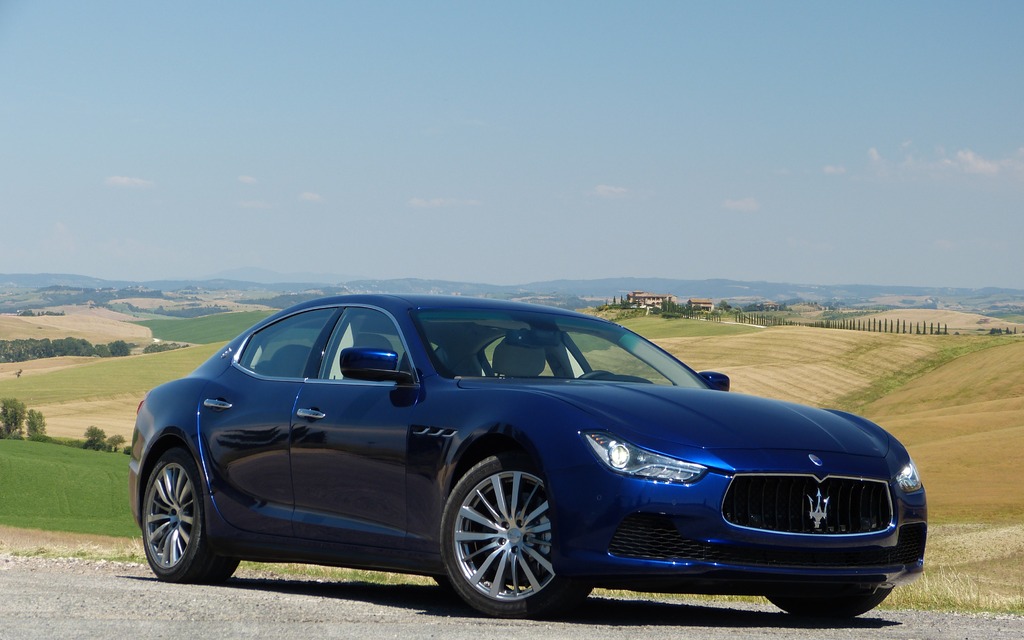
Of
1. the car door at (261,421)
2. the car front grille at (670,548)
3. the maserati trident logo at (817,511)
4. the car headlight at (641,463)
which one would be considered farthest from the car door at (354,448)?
the maserati trident logo at (817,511)

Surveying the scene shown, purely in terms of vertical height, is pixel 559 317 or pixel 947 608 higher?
pixel 559 317

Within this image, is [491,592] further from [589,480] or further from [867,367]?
[867,367]

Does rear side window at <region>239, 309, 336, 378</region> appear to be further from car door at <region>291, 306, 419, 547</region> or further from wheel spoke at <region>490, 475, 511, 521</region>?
wheel spoke at <region>490, 475, 511, 521</region>

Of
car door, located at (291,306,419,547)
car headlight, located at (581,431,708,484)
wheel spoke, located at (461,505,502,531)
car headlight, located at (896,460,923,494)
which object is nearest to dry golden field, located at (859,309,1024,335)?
car headlight, located at (896,460,923,494)

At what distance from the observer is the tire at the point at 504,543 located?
5.54m

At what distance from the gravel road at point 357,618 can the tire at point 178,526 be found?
27cm

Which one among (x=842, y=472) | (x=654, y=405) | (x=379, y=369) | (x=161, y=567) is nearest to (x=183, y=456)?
(x=161, y=567)

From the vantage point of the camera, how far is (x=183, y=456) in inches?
314

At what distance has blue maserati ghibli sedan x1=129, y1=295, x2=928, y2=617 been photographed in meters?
5.40

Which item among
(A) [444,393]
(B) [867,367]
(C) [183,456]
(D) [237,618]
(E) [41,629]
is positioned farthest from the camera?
(B) [867,367]

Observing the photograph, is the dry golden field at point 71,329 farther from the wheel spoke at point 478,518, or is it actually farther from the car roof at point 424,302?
the wheel spoke at point 478,518

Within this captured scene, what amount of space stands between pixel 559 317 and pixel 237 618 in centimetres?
268

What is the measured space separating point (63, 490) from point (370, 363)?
62.1m

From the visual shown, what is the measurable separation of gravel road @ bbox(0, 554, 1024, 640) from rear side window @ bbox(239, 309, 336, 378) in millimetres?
1272
